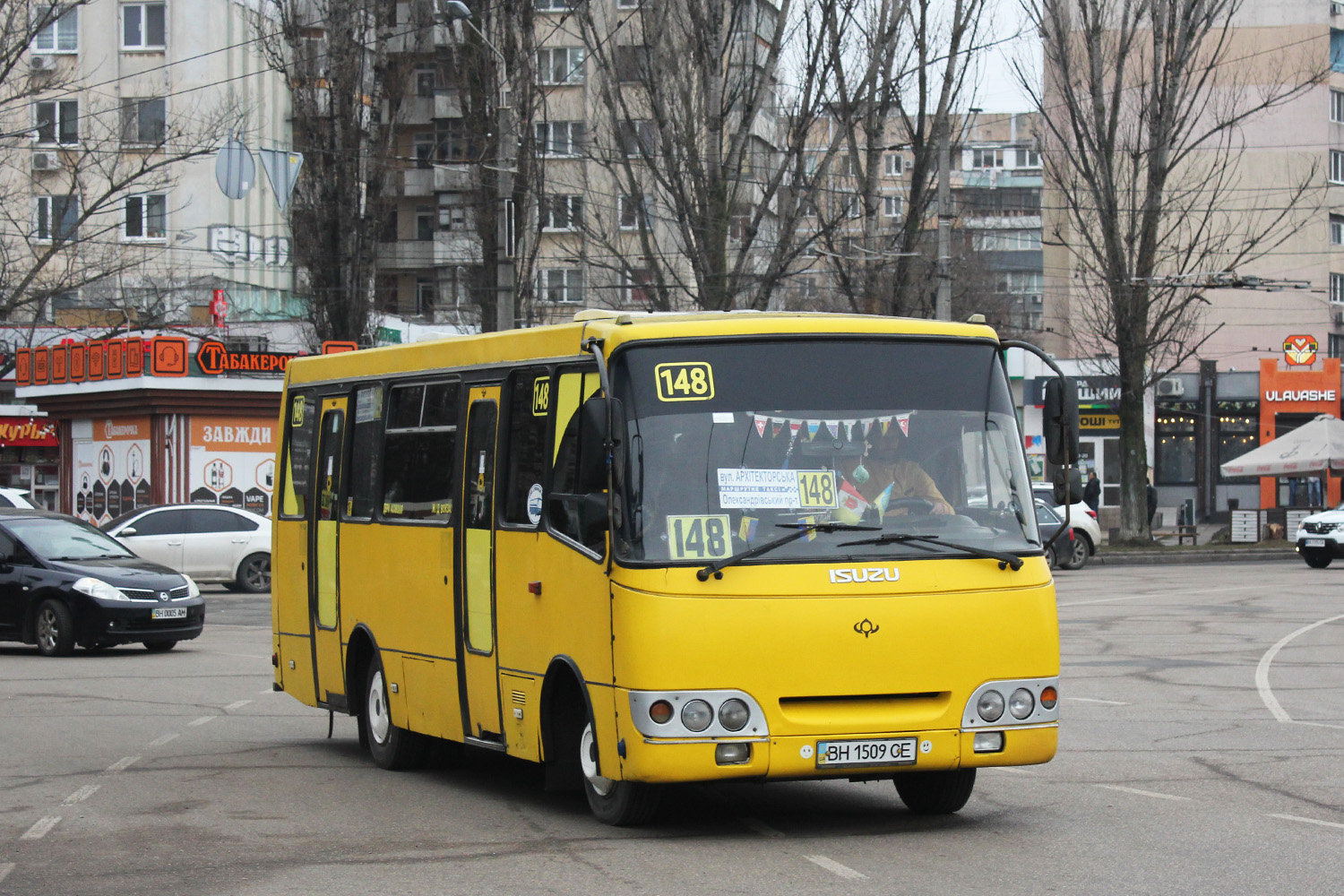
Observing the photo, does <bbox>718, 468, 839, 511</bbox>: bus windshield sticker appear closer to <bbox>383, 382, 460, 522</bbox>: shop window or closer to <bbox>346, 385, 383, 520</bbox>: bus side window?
<bbox>383, 382, 460, 522</bbox>: shop window

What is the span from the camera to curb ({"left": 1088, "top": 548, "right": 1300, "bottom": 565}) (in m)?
38.8

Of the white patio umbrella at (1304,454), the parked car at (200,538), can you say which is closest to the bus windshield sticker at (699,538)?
the parked car at (200,538)

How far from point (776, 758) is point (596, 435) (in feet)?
5.31

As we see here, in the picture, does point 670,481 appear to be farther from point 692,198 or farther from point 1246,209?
point 1246,209

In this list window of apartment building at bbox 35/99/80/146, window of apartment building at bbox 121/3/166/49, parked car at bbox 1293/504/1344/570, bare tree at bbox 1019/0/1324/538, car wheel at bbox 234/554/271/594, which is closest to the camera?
car wheel at bbox 234/554/271/594

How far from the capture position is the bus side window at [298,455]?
1291cm

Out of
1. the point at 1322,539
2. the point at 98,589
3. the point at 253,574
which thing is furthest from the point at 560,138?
the point at 98,589

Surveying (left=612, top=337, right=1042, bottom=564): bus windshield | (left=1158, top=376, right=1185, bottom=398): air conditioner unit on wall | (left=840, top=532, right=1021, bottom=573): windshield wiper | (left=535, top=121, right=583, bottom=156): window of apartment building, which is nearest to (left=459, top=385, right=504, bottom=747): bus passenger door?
(left=612, top=337, right=1042, bottom=564): bus windshield

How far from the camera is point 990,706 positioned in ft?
27.3

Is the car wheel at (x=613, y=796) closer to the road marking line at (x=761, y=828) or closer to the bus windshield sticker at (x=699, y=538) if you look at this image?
the road marking line at (x=761, y=828)

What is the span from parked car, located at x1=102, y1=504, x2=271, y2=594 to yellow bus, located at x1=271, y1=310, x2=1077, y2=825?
21.3 metres

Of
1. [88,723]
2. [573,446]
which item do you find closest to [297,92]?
[88,723]

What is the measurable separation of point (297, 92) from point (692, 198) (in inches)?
431

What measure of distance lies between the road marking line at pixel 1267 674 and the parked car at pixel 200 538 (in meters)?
16.7
